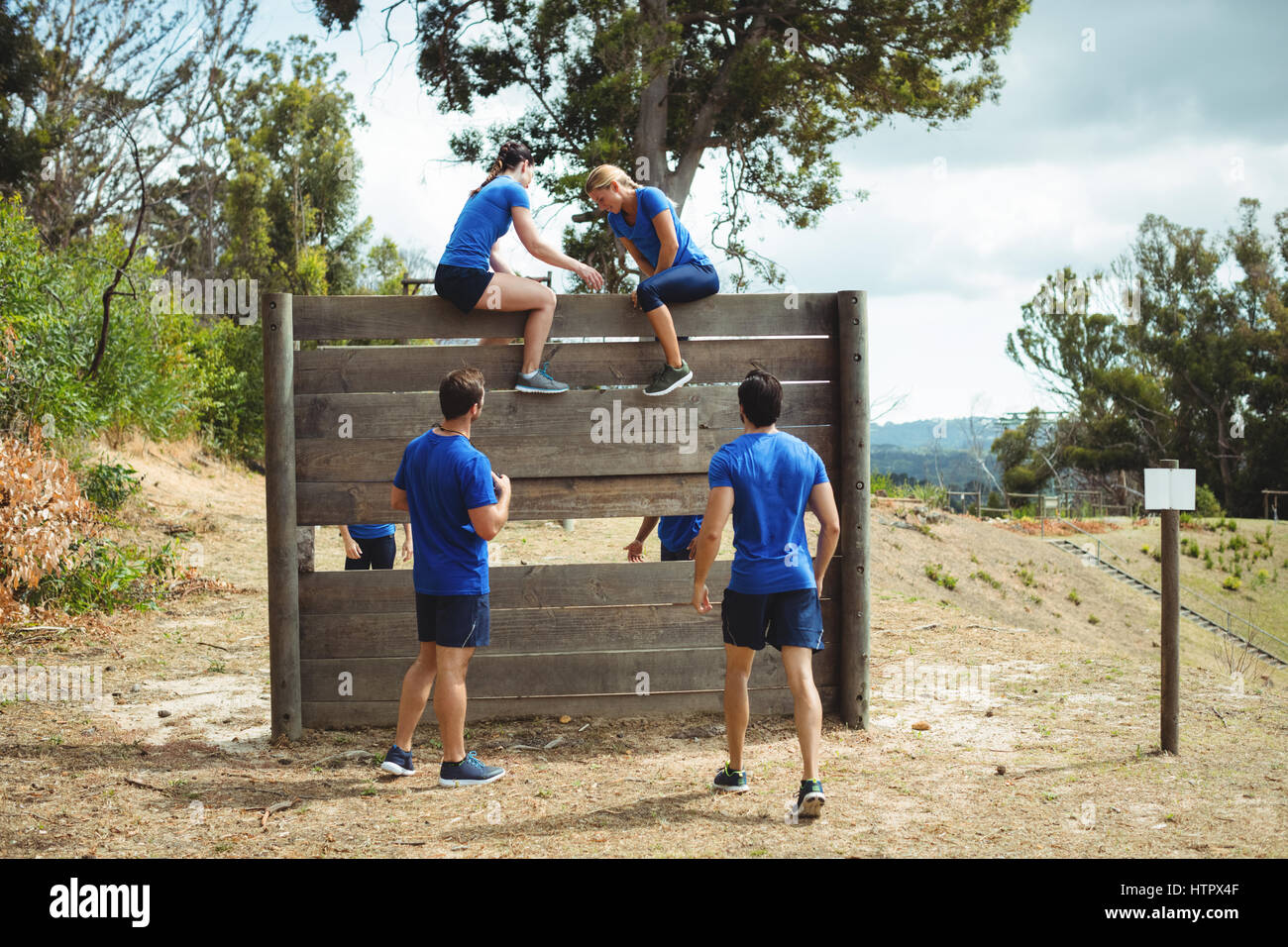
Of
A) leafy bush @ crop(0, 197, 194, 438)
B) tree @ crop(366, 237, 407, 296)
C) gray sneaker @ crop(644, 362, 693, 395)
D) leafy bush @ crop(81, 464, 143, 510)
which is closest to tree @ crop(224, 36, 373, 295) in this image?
tree @ crop(366, 237, 407, 296)

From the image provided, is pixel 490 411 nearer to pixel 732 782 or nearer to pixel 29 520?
pixel 732 782

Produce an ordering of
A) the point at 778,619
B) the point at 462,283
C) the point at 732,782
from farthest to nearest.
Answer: the point at 462,283 → the point at 732,782 → the point at 778,619

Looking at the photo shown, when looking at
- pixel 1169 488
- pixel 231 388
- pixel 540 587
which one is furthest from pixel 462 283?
pixel 231 388

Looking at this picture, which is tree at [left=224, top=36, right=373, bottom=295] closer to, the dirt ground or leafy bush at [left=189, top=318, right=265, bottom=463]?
leafy bush at [left=189, top=318, right=265, bottom=463]

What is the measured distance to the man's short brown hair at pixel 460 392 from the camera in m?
5.05

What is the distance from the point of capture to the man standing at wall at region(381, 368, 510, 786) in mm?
4984

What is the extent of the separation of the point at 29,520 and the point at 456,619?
6.20m

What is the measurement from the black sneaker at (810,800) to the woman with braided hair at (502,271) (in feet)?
9.15

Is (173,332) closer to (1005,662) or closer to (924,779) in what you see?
(1005,662)

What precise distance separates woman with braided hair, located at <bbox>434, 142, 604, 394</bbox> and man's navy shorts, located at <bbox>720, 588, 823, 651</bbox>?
211 cm

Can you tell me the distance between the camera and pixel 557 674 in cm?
646

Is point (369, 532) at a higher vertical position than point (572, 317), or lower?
lower

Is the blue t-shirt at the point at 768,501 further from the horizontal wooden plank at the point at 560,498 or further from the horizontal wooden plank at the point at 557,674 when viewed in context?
the horizontal wooden plank at the point at 557,674

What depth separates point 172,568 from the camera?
11.3 m
